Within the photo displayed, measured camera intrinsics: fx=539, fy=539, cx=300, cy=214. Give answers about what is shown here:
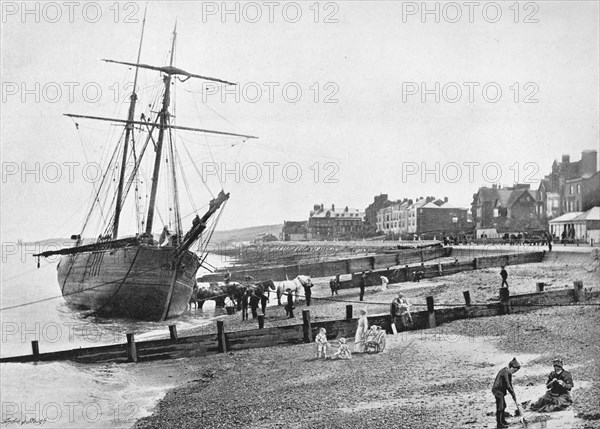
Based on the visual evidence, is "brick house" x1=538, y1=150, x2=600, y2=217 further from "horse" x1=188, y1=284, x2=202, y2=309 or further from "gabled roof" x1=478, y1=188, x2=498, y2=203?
"gabled roof" x1=478, y1=188, x2=498, y2=203

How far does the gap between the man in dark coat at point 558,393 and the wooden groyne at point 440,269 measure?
1756cm

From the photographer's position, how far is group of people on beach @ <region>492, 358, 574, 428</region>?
896 cm

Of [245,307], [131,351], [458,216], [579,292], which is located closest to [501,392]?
[579,292]

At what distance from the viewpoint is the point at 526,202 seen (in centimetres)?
6900

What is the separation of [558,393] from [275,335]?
25.3 ft

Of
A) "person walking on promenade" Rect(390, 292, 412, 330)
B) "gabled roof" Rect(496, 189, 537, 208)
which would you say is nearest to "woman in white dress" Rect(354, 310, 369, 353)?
"person walking on promenade" Rect(390, 292, 412, 330)

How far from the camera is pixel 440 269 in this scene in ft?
90.0

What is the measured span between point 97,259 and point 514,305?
21929mm

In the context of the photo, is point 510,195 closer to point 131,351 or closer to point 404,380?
point 404,380

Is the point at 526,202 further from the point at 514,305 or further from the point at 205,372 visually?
the point at 205,372

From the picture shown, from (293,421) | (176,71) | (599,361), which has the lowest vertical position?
(293,421)

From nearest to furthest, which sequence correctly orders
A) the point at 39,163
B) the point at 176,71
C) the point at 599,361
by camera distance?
the point at 599,361
the point at 39,163
the point at 176,71

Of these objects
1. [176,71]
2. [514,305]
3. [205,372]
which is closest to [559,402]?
[514,305]

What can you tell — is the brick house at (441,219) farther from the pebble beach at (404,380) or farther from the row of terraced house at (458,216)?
the pebble beach at (404,380)
